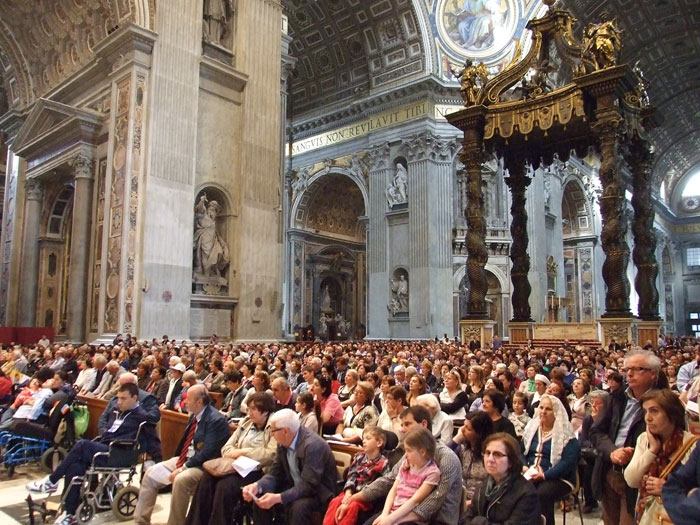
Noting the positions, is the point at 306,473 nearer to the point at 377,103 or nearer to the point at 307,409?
the point at 307,409

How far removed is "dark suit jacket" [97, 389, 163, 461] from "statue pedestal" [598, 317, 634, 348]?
10.5m

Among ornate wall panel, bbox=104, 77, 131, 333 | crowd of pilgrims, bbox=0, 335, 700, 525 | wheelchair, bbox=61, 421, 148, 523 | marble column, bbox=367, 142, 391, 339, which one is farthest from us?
marble column, bbox=367, 142, 391, 339

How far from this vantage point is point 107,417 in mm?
5715

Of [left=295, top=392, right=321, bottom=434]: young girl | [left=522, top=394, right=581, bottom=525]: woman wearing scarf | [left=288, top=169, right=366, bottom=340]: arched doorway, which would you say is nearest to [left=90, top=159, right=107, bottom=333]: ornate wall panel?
[left=295, top=392, right=321, bottom=434]: young girl

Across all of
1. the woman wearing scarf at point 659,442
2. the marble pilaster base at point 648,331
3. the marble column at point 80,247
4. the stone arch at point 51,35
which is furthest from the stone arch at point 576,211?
the woman wearing scarf at point 659,442

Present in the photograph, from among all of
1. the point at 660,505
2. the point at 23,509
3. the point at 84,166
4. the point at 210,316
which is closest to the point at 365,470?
the point at 660,505

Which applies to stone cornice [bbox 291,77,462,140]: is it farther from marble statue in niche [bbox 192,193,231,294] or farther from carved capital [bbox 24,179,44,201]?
carved capital [bbox 24,179,44,201]

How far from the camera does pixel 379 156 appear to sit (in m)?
25.9

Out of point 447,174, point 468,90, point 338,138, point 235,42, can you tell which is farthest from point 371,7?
point 468,90

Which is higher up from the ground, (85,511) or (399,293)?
(399,293)

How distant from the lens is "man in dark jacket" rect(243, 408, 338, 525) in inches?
154

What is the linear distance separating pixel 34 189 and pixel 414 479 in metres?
19.1

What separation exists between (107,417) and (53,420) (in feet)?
4.05

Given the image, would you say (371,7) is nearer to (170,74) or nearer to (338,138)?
(338,138)
